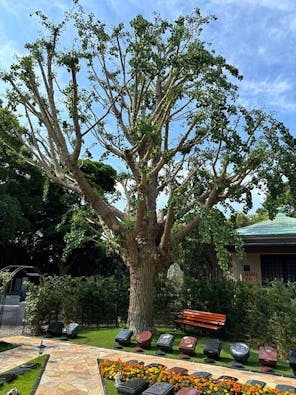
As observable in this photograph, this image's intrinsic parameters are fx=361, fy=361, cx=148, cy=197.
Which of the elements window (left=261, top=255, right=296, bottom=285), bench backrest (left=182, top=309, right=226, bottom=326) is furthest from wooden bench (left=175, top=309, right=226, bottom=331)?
window (left=261, top=255, right=296, bottom=285)

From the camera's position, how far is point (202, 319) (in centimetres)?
1123

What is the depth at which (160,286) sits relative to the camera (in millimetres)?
13430

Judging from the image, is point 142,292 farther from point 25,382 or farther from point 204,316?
point 25,382

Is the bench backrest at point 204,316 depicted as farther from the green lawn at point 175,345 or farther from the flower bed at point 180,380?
the flower bed at point 180,380

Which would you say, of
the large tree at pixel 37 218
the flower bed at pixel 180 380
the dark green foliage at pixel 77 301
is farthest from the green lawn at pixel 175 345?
the large tree at pixel 37 218

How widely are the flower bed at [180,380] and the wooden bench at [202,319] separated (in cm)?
392

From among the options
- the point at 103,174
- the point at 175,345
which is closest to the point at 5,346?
the point at 175,345

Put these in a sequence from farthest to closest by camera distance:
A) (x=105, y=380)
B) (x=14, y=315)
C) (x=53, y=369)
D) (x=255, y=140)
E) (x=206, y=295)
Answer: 1. (x=14, y=315)
2. (x=206, y=295)
3. (x=255, y=140)
4. (x=53, y=369)
5. (x=105, y=380)

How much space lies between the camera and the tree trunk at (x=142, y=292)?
1086 centimetres

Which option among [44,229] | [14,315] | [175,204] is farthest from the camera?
[44,229]

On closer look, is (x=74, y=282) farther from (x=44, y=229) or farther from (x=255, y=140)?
(x=44, y=229)

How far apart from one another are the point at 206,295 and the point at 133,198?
176 inches

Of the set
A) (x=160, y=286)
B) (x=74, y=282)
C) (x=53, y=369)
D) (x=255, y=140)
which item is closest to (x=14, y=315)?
(x=74, y=282)

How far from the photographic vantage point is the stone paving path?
6629mm
